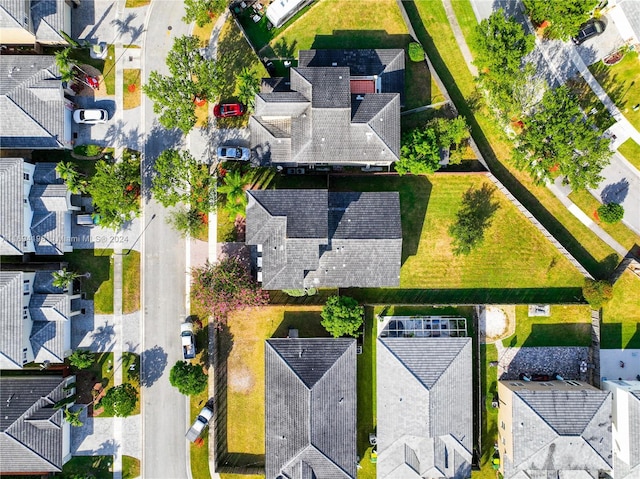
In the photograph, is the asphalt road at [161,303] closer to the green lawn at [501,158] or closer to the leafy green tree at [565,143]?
the green lawn at [501,158]

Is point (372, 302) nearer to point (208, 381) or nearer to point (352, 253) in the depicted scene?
point (352, 253)

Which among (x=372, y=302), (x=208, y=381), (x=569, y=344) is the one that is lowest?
(x=208, y=381)

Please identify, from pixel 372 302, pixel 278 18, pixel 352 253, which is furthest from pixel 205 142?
pixel 372 302

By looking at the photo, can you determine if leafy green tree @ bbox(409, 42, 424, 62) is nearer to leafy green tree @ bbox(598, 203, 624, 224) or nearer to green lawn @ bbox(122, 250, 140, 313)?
leafy green tree @ bbox(598, 203, 624, 224)

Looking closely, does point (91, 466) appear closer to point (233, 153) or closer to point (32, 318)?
point (32, 318)

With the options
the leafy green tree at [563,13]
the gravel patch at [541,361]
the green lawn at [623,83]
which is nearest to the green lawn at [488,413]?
the gravel patch at [541,361]

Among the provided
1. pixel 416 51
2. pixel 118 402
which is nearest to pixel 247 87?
pixel 416 51
